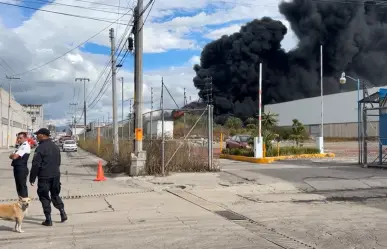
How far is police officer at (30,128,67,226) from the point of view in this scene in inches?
Answer: 318

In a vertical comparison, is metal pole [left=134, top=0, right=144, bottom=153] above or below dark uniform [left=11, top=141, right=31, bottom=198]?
above

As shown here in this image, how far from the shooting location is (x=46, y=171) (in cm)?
812

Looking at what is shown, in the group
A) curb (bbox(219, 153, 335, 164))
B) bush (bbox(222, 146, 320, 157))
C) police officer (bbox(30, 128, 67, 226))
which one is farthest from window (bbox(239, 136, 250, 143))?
police officer (bbox(30, 128, 67, 226))

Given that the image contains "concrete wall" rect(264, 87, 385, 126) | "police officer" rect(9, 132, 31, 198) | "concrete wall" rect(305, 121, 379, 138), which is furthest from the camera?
"concrete wall" rect(264, 87, 385, 126)

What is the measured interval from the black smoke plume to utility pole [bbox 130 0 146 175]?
6216cm

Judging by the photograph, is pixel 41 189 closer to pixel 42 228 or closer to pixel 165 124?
pixel 42 228

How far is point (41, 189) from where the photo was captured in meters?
8.07

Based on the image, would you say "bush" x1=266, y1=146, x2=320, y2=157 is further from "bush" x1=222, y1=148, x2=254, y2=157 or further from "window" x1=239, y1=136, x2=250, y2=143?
"window" x1=239, y1=136, x2=250, y2=143

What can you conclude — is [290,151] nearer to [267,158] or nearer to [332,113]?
[267,158]

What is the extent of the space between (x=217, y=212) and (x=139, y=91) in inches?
340

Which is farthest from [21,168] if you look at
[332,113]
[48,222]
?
[332,113]

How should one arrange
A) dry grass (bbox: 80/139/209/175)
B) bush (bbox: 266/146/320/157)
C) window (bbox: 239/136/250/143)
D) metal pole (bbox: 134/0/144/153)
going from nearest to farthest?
dry grass (bbox: 80/139/209/175), metal pole (bbox: 134/0/144/153), bush (bbox: 266/146/320/157), window (bbox: 239/136/250/143)

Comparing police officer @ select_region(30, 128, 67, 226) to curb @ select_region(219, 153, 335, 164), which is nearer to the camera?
police officer @ select_region(30, 128, 67, 226)

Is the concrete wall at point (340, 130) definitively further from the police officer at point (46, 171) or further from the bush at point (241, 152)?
the police officer at point (46, 171)
